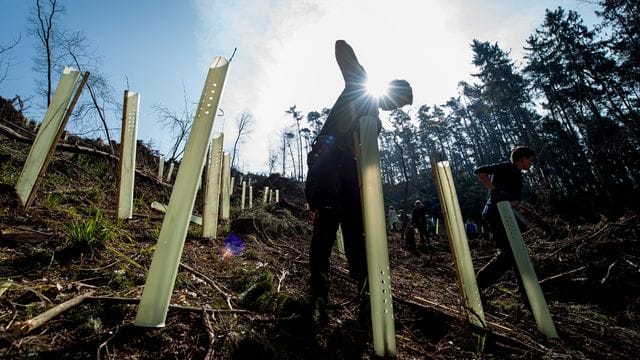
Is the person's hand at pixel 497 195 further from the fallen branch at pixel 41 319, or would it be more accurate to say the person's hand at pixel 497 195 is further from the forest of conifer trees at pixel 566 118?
the forest of conifer trees at pixel 566 118

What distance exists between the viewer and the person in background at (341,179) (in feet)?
5.84

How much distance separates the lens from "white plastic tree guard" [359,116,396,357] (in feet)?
3.55

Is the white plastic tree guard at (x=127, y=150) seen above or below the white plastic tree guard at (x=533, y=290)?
above

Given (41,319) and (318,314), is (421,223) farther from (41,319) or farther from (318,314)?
(41,319)

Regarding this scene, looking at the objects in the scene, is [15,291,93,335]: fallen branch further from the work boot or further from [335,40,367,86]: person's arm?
[335,40,367,86]: person's arm

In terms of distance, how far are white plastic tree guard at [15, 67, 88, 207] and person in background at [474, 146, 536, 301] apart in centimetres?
420

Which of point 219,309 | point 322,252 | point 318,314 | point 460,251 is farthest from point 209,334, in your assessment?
point 460,251

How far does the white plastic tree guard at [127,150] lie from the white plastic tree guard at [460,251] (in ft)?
8.76

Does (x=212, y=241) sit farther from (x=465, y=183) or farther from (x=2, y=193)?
(x=465, y=183)

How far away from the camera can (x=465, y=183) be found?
27.8 meters

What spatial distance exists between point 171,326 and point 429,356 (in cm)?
116

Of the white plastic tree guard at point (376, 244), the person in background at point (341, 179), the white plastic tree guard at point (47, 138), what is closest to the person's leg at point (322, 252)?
the person in background at point (341, 179)

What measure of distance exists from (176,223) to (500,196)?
3.00 metres

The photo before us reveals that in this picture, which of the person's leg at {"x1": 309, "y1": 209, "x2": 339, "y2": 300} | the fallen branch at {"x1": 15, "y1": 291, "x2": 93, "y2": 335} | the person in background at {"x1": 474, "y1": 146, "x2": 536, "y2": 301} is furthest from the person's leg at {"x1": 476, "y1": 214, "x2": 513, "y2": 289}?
the fallen branch at {"x1": 15, "y1": 291, "x2": 93, "y2": 335}
